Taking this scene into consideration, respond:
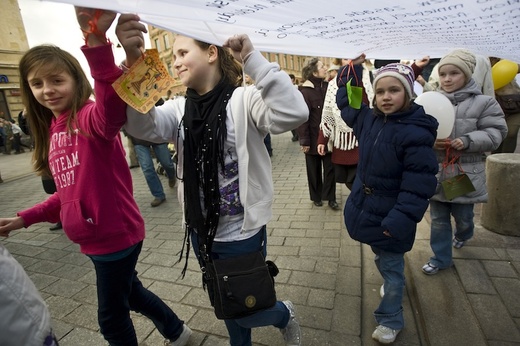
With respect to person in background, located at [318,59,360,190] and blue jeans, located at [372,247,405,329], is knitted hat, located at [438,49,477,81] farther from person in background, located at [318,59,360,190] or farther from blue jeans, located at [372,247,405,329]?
blue jeans, located at [372,247,405,329]

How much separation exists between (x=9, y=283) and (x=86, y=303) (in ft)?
7.32

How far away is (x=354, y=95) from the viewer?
7.23ft

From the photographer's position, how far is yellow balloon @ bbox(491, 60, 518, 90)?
4277 mm

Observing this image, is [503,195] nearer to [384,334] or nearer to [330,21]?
[384,334]

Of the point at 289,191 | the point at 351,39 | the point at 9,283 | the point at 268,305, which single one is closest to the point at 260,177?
the point at 268,305

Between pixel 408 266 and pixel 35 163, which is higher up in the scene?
pixel 35 163

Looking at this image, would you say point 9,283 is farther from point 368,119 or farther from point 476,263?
point 476,263

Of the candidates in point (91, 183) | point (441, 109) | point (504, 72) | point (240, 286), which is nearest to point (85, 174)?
point (91, 183)

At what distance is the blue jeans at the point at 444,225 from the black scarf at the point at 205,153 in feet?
6.69

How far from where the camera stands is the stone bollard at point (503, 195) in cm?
307

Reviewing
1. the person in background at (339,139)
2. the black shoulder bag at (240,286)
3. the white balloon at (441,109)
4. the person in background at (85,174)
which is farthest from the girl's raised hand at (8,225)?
the person in background at (339,139)

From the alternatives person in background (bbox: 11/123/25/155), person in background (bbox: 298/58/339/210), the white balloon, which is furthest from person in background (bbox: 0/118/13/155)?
the white balloon

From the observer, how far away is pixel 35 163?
1795 millimetres

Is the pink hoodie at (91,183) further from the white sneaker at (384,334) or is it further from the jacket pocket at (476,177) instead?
the jacket pocket at (476,177)
